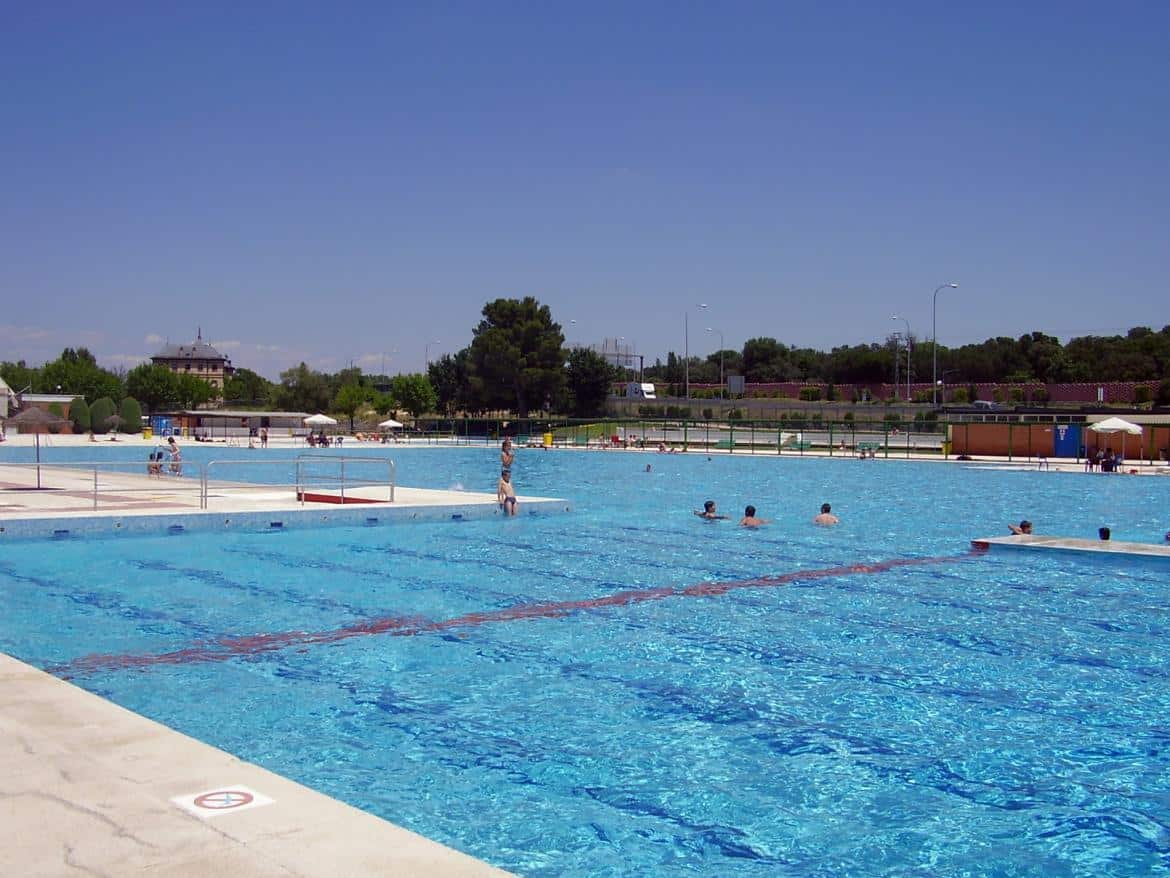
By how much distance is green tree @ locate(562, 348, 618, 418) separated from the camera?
96312 millimetres

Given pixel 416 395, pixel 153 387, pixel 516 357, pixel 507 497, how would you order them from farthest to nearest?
pixel 153 387 < pixel 416 395 < pixel 516 357 < pixel 507 497

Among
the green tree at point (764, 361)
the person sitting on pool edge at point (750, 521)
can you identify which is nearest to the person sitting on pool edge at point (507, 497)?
the person sitting on pool edge at point (750, 521)

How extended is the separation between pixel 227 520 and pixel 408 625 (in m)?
8.82

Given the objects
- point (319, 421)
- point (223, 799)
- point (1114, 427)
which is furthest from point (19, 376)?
point (223, 799)

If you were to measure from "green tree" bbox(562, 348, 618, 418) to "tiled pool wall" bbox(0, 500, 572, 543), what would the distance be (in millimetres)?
72917

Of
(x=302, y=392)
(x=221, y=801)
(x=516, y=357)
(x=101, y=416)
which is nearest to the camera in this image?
(x=221, y=801)

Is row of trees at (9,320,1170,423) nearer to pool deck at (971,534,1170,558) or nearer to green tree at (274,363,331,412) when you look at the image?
green tree at (274,363,331,412)

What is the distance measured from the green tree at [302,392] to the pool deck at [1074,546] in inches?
4382

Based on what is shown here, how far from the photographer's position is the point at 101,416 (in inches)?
3086

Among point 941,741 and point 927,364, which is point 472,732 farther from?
point 927,364

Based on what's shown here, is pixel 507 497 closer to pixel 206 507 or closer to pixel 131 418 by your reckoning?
pixel 206 507

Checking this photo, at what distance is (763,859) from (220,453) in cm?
4677

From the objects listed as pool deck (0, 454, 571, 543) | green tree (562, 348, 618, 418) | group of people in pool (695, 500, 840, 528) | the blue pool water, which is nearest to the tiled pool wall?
pool deck (0, 454, 571, 543)

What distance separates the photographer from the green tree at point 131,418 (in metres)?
76.8
